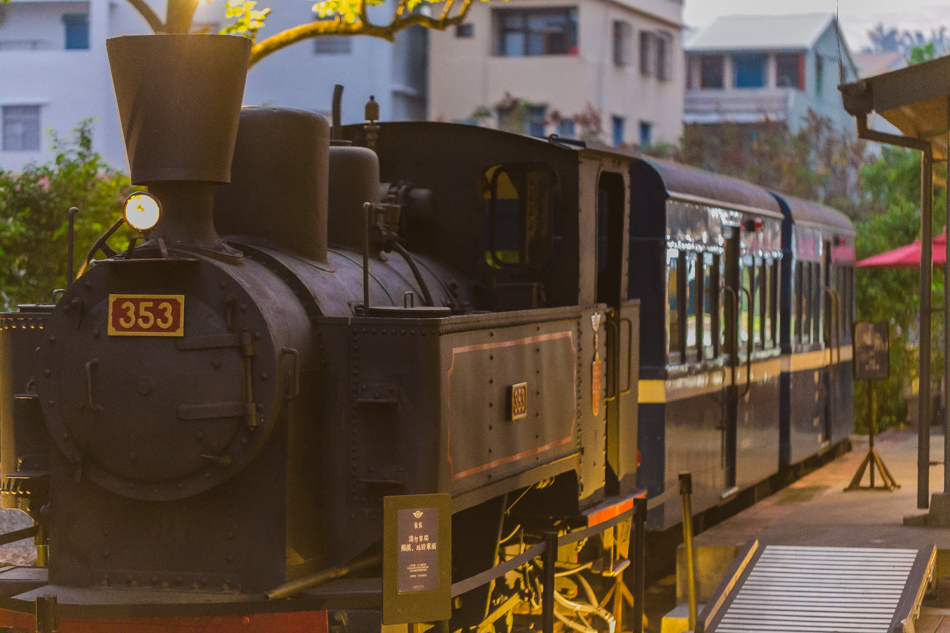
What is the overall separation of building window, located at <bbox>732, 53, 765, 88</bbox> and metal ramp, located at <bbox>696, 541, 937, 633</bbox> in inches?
1435

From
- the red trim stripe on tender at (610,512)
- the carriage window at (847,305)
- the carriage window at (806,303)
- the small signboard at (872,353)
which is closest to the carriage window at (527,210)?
the red trim stripe on tender at (610,512)

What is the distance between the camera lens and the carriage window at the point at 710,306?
10602 millimetres

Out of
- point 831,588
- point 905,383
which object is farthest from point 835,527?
point 905,383

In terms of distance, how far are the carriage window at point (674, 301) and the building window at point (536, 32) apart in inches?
952

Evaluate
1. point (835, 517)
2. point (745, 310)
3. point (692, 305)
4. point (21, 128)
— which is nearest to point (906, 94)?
point (692, 305)

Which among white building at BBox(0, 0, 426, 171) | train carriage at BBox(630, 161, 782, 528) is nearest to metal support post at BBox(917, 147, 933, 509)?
train carriage at BBox(630, 161, 782, 528)

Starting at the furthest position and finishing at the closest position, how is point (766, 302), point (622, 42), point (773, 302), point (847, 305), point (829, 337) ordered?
point (622, 42) < point (847, 305) < point (829, 337) < point (773, 302) < point (766, 302)

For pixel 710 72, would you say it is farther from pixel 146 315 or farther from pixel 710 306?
pixel 146 315

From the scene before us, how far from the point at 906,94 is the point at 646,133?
28.1 metres

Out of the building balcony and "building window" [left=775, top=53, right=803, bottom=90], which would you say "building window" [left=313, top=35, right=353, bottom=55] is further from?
"building window" [left=775, top=53, right=803, bottom=90]

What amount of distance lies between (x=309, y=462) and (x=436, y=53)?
93.4 ft

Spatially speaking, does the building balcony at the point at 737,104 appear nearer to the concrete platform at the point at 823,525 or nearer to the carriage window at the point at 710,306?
the concrete platform at the point at 823,525

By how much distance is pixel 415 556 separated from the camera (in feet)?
17.0

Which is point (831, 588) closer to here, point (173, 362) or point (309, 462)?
point (309, 462)
